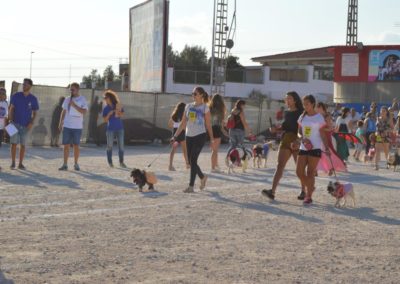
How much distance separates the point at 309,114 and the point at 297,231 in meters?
2.71

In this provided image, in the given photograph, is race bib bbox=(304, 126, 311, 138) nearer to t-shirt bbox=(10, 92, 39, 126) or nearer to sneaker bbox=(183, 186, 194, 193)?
sneaker bbox=(183, 186, 194, 193)

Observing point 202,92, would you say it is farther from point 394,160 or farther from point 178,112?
point 394,160

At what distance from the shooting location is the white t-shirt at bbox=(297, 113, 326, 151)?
1020 cm

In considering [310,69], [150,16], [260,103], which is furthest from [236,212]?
[310,69]

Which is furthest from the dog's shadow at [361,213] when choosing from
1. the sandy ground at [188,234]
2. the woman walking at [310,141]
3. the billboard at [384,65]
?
the billboard at [384,65]

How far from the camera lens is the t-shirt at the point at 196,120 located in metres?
11.3

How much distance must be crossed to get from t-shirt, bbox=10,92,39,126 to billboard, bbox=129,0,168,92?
2158 cm

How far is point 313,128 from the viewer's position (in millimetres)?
10188

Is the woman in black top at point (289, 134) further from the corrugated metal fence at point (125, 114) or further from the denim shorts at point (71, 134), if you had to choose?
the corrugated metal fence at point (125, 114)

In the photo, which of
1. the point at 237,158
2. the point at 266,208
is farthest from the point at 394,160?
the point at 266,208

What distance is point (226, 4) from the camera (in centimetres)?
4119

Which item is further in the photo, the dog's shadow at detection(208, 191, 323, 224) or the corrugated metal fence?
the corrugated metal fence

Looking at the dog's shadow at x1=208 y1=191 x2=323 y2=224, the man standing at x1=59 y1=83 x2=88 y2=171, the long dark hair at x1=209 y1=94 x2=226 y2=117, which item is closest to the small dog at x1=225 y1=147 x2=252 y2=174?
the long dark hair at x1=209 y1=94 x2=226 y2=117

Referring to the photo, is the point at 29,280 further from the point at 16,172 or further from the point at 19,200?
the point at 16,172
